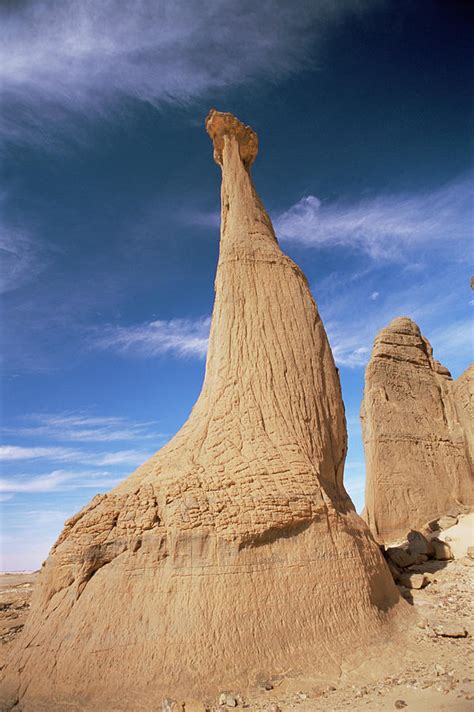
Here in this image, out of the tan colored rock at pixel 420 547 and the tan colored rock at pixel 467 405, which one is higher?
the tan colored rock at pixel 467 405

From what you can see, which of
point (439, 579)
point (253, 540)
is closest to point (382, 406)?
point (439, 579)

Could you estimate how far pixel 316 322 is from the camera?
970 centimetres

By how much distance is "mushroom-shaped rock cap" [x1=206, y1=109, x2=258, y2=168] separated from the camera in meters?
12.5

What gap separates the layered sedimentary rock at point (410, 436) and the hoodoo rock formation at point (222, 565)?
8.77 m

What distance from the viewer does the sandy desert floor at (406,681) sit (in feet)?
17.9

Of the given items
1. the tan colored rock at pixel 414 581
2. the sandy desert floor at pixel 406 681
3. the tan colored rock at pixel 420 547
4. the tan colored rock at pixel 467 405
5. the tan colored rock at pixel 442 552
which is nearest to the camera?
the sandy desert floor at pixel 406 681

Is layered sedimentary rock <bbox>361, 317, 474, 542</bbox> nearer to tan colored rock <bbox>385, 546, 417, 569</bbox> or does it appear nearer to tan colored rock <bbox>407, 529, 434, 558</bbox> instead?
tan colored rock <bbox>407, 529, 434, 558</bbox>

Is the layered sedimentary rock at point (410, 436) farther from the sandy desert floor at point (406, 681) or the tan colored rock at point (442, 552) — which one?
the sandy desert floor at point (406, 681)

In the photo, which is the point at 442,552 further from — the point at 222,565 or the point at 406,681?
the point at 222,565

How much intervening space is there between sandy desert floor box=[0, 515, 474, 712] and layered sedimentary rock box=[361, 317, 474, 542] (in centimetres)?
790

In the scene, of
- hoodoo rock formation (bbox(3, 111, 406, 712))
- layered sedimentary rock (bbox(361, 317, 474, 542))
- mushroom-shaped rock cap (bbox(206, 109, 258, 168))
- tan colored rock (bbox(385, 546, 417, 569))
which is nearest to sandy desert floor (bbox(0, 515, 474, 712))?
hoodoo rock formation (bbox(3, 111, 406, 712))

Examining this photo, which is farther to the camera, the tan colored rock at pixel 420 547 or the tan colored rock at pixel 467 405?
the tan colored rock at pixel 467 405

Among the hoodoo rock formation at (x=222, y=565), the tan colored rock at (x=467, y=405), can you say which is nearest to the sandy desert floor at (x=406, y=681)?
the hoodoo rock formation at (x=222, y=565)

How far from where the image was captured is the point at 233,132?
40.9 feet
